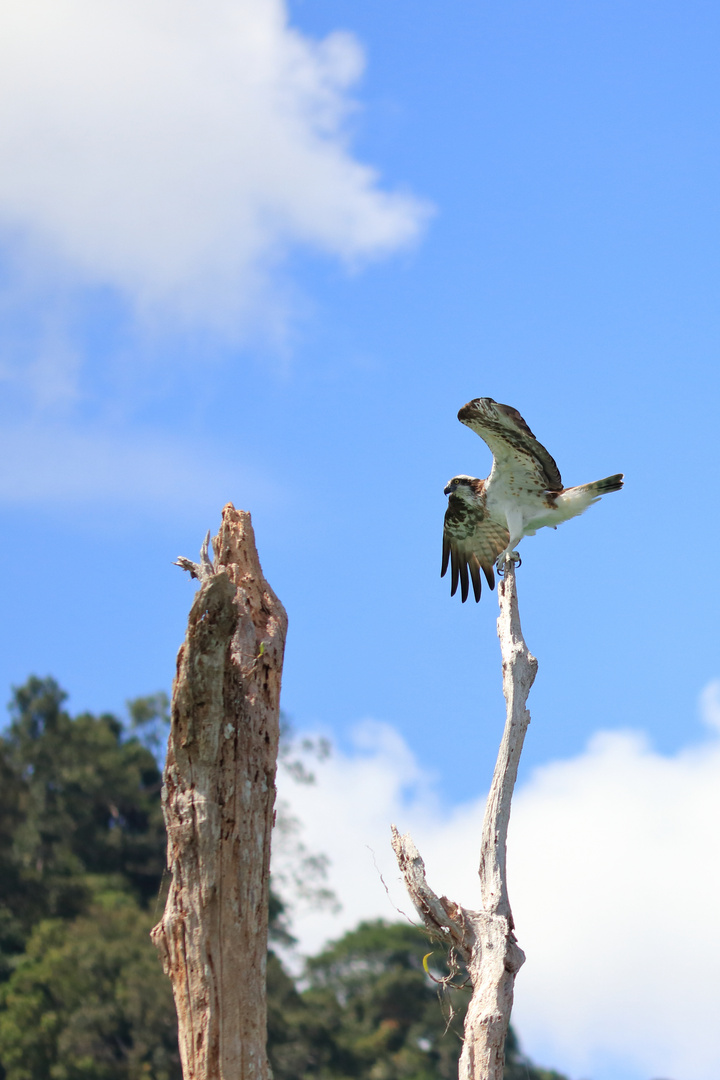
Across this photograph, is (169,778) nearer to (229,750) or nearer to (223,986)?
(229,750)

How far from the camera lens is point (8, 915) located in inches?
1539

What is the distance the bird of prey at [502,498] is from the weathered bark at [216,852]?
3192 millimetres

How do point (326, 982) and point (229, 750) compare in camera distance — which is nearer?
point (229, 750)

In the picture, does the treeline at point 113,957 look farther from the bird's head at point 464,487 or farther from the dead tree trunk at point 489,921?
the dead tree trunk at point 489,921

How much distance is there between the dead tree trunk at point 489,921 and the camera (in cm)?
888

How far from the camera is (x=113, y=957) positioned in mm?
35188

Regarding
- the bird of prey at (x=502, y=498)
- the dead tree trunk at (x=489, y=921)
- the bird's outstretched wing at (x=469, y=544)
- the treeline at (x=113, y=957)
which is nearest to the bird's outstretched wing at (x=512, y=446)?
the bird of prey at (x=502, y=498)

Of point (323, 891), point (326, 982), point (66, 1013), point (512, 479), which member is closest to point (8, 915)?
point (66, 1013)

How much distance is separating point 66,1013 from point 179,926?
28.3 m

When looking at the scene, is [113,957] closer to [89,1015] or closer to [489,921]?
[89,1015]

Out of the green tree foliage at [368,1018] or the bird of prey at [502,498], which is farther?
the green tree foliage at [368,1018]

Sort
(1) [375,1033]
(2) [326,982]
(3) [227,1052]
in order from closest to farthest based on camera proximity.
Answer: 1. (3) [227,1052]
2. (1) [375,1033]
3. (2) [326,982]

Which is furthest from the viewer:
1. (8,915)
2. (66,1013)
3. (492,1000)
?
(8,915)

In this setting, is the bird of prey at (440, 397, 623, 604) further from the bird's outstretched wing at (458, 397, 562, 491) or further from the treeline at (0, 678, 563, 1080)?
the treeline at (0, 678, 563, 1080)
